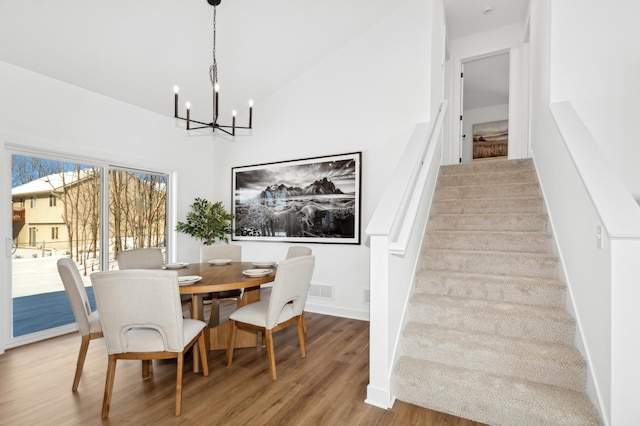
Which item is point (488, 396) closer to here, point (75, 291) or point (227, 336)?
point (227, 336)

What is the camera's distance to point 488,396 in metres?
1.88

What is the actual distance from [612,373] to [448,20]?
4911 mm

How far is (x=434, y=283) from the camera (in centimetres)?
263

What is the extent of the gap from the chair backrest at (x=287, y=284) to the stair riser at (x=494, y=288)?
3.21 ft

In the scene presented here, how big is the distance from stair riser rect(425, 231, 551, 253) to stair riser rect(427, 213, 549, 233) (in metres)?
0.17

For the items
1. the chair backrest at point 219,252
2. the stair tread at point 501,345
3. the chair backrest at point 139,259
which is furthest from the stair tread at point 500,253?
the chair backrest at point 139,259

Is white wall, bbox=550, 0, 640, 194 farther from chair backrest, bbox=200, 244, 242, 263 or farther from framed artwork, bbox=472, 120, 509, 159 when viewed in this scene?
framed artwork, bbox=472, 120, 509, 159

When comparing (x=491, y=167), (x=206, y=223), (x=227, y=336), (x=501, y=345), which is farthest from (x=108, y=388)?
(x=491, y=167)

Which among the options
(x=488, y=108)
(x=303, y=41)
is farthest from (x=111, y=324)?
(x=488, y=108)

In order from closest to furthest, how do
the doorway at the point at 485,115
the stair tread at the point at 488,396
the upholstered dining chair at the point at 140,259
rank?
the stair tread at the point at 488,396, the upholstered dining chair at the point at 140,259, the doorway at the point at 485,115

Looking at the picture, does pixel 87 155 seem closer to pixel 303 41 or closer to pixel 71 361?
pixel 71 361

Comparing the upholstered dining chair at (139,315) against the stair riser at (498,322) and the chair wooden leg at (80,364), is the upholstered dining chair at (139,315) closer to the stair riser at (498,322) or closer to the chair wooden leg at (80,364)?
the chair wooden leg at (80,364)

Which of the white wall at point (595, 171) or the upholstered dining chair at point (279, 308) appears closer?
the white wall at point (595, 171)

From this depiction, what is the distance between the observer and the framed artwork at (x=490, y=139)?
285 inches
